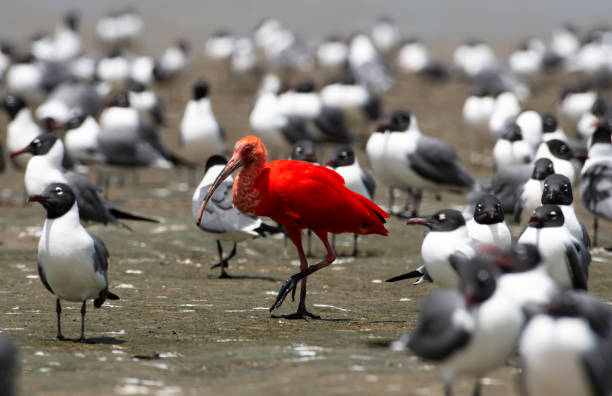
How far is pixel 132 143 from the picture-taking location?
1536cm

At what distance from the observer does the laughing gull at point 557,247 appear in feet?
22.9

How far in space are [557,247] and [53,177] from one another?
19.5 ft

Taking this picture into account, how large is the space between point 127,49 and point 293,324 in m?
27.4

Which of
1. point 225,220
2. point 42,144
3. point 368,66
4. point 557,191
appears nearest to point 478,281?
point 557,191

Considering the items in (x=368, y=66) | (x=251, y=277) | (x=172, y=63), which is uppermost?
(x=368, y=66)

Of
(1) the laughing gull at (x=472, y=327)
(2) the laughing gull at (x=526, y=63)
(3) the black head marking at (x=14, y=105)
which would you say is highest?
(2) the laughing gull at (x=526, y=63)

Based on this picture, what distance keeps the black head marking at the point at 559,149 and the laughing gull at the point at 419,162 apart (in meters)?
1.79

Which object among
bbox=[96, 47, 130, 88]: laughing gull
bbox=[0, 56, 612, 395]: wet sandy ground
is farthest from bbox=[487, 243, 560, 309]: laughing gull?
bbox=[96, 47, 130, 88]: laughing gull

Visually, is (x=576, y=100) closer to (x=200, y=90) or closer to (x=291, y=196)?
(x=200, y=90)

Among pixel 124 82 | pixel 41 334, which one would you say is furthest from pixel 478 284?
pixel 124 82

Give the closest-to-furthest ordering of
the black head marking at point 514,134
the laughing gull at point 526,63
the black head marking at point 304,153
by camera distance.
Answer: the black head marking at point 304,153
the black head marking at point 514,134
the laughing gull at point 526,63

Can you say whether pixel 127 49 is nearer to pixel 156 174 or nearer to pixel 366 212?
pixel 156 174

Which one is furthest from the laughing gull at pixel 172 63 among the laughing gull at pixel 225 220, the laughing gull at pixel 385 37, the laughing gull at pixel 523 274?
the laughing gull at pixel 523 274

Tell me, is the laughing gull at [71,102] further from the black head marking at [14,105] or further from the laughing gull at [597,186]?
the laughing gull at [597,186]
